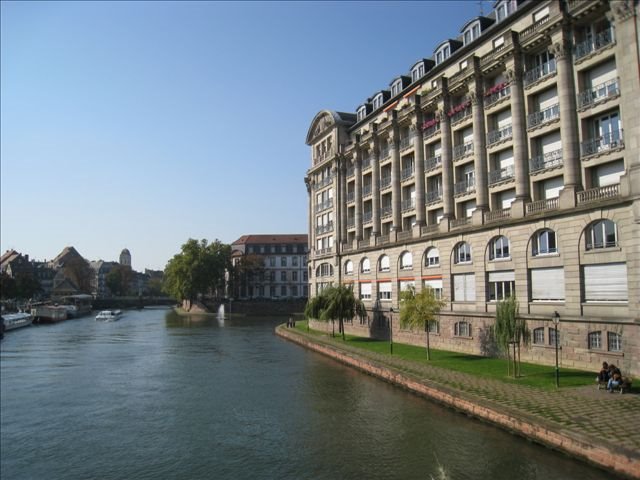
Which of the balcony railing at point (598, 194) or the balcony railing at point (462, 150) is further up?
the balcony railing at point (462, 150)

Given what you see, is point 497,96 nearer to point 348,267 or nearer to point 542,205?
point 542,205

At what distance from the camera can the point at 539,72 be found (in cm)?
3166

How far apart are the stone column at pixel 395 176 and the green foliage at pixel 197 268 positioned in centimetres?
7379

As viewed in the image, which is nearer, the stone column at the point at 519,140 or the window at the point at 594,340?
the window at the point at 594,340

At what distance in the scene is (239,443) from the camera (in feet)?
66.6

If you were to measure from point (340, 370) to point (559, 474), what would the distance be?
21214 mm

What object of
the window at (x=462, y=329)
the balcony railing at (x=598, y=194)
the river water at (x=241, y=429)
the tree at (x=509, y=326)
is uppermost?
the balcony railing at (x=598, y=194)

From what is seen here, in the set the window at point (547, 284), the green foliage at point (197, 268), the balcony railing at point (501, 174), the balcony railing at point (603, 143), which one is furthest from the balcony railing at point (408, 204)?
the green foliage at point (197, 268)

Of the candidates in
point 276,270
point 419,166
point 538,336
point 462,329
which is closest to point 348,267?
point 419,166

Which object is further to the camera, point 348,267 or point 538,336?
point 348,267

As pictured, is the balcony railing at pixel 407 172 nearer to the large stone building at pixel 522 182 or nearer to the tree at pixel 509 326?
the large stone building at pixel 522 182

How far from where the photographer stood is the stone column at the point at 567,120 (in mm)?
28016

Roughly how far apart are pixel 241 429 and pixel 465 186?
25608 mm

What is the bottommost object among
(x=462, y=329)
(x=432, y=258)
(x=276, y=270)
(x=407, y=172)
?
(x=462, y=329)
